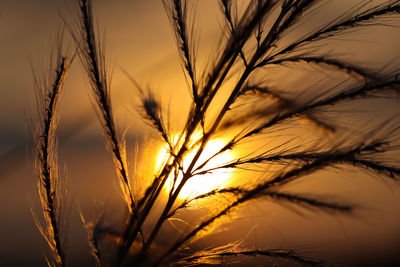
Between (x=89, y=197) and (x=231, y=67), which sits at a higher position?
(x=231, y=67)

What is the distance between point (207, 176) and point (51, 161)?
13.7 inches

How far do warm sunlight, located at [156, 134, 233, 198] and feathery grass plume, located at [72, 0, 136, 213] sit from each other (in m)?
0.12

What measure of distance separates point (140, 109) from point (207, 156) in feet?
0.67

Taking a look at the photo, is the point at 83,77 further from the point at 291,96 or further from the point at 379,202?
the point at 379,202

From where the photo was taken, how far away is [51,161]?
67 centimetres

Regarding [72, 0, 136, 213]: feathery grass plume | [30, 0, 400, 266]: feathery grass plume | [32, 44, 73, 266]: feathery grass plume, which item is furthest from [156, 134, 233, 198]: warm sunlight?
[32, 44, 73, 266]: feathery grass plume

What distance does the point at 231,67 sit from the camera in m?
0.81

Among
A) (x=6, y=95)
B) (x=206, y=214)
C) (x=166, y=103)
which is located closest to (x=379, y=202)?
(x=206, y=214)

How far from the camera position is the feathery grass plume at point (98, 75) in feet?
2.00

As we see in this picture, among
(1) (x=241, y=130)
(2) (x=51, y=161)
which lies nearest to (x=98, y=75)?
(2) (x=51, y=161)

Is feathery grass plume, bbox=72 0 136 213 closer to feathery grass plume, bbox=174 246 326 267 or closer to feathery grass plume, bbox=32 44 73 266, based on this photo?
feathery grass plume, bbox=32 44 73 266

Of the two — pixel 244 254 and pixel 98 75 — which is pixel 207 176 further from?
pixel 98 75

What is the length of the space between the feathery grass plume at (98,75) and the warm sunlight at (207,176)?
0.12m

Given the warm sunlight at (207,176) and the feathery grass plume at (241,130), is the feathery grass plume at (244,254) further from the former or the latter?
the warm sunlight at (207,176)
